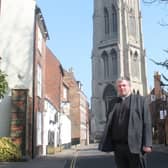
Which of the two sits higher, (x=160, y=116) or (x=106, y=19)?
(x=106, y=19)

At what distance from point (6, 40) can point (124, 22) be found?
96.0 meters

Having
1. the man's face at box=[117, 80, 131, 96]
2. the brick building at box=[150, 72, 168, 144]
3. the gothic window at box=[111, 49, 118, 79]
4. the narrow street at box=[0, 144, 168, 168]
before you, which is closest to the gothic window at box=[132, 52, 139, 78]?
the gothic window at box=[111, 49, 118, 79]

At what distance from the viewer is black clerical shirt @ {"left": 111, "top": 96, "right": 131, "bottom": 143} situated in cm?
620

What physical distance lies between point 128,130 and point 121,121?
0.22m

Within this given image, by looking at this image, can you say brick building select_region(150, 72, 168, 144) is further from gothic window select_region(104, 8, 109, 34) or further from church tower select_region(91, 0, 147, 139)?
gothic window select_region(104, 8, 109, 34)

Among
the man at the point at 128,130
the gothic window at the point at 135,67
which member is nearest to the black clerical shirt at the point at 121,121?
the man at the point at 128,130

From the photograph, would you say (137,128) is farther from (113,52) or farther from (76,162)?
(113,52)

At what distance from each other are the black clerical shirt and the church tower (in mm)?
105075

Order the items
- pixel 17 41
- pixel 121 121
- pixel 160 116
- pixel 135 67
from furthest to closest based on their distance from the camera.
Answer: pixel 135 67 < pixel 160 116 < pixel 17 41 < pixel 121 121

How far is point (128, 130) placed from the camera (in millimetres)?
6086

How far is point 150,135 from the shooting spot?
610 centimetres

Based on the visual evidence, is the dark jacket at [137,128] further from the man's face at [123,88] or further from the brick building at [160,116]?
the brick building at [160,116]

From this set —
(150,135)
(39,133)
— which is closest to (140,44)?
(39,133)

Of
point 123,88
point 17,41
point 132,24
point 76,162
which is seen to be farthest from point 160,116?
point 132,24
